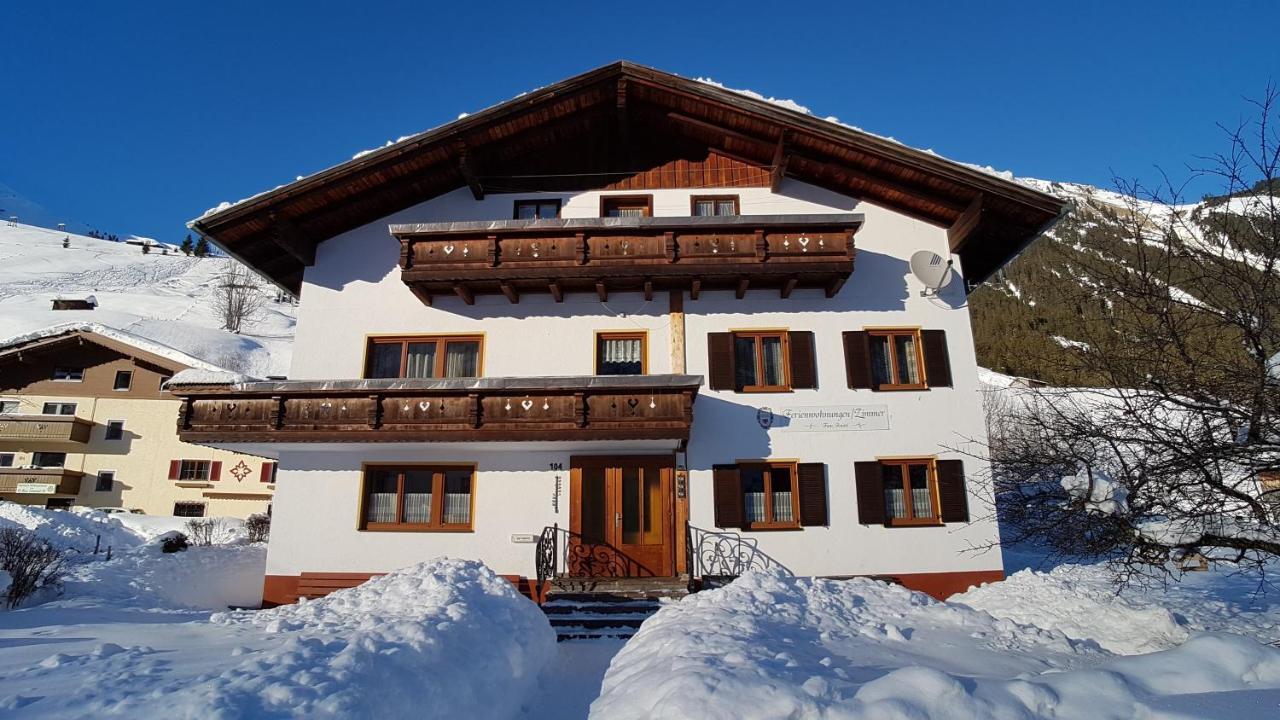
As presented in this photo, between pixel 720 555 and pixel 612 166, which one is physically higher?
pixel 612 166

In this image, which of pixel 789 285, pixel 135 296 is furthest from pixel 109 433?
pixel 135 296

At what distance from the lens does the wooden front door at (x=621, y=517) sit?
13.8 meters

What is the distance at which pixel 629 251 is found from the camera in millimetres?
14367

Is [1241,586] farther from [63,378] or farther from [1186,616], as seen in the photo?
[63,378]

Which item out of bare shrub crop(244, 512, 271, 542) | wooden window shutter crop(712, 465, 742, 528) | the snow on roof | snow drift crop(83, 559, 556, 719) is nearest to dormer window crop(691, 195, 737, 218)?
wooden window shutter crop(712, 465, 742, 528)

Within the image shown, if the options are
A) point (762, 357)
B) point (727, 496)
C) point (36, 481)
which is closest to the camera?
point (727, 496)

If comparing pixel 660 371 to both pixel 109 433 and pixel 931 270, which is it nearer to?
pixel 931 270

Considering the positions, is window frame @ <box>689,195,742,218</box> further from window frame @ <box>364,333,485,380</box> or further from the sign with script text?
window frame @ <box>364,333,485,380</box>

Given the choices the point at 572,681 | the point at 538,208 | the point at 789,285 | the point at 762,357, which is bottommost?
Result: the point at 572,681

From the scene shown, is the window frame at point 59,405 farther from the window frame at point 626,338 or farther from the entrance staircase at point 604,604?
the entrance staircase at point 604,604

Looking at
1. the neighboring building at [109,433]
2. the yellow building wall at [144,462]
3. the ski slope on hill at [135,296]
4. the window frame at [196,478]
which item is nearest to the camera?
the neighboring building at [109,433]

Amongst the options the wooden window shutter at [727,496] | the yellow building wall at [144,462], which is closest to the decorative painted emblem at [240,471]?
the yellow building wall at [144,462]

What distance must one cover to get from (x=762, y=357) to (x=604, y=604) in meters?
6.09

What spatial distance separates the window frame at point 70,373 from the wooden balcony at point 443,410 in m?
25.4
